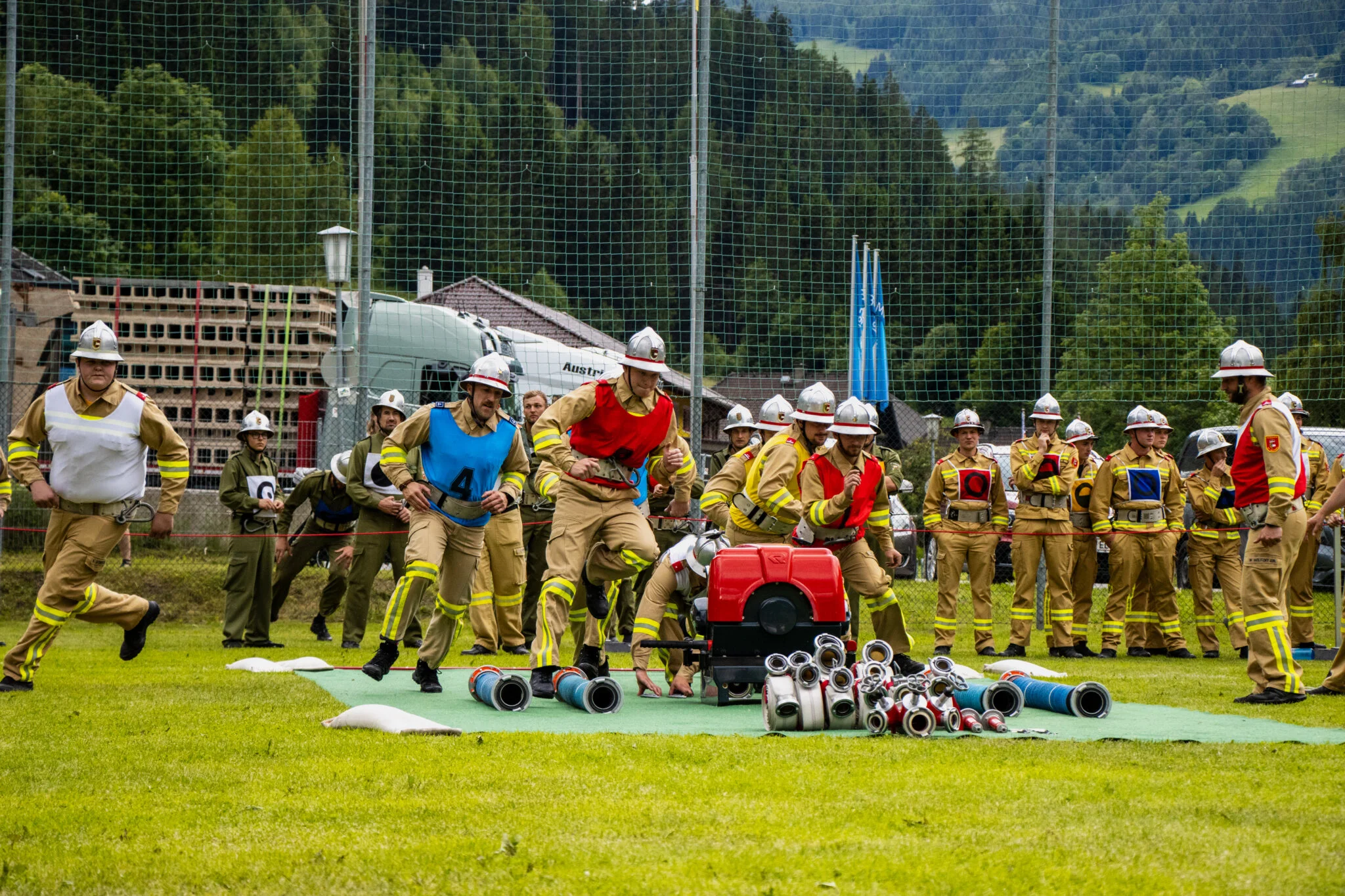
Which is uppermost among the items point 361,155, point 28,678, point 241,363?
point 361,155

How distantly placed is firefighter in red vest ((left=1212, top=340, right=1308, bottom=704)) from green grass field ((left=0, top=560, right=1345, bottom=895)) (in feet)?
8.13

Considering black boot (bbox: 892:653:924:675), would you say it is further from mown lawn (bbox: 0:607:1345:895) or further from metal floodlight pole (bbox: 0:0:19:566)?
metal floodlight pole (bbox: 0:0:19:566)

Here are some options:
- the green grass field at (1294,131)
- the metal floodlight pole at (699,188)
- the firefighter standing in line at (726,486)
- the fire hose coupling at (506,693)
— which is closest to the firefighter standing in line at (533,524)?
the metal floodlight pole at (699,188)

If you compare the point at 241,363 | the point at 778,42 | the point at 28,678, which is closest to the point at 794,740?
the point at 28,678

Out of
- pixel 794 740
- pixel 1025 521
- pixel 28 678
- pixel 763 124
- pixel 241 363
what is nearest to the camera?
pixel 794 740

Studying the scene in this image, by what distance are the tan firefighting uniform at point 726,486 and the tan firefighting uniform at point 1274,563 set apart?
3352 millimetres

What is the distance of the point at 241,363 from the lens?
20.8 metres

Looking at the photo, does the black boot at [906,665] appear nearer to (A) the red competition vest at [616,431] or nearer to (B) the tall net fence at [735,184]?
(A) the red competition vest at [616,431]

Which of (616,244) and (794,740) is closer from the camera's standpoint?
(794,740)

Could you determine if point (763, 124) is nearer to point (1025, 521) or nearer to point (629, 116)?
point (629, 116)

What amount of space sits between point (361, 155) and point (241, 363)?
19.6 ft

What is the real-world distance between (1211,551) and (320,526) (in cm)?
875

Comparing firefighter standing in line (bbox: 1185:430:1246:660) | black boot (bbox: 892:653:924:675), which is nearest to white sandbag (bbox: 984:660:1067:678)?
black boot (bbox: 892:653:924:675)

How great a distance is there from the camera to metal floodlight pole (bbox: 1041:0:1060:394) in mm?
17016
